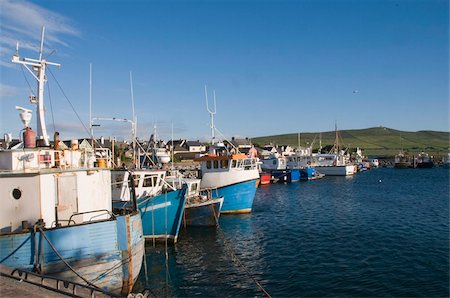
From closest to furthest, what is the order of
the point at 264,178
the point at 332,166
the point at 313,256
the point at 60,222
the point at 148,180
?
the point at 60,222 < the point at 313,256 < the point at 148,180 < the point at 264,178 < the point at 332,166

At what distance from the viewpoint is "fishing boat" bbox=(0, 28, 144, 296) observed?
1253 centimetres

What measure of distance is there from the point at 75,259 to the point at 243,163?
2254cm

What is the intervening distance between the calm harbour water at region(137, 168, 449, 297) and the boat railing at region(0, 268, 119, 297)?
5571mm

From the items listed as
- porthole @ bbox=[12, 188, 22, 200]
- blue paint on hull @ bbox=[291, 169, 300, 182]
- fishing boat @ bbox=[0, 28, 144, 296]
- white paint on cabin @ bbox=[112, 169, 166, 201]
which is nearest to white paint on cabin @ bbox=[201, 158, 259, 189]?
white paint on cabin @ bbox=[112, 169, 166, 201]

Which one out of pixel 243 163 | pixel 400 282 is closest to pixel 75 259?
pixel 400 282

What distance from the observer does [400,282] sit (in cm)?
1681

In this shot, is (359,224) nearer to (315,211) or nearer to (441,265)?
(315,211)

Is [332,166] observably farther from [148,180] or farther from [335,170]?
[148,180]

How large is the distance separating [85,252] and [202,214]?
15262 millimetres

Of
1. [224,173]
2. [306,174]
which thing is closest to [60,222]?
[224,173]

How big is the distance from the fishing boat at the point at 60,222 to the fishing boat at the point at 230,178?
59.1 ft

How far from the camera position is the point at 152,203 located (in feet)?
71.9

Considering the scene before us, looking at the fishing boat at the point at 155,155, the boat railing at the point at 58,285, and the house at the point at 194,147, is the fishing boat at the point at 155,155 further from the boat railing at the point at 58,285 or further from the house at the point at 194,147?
the house at the point at 194,147

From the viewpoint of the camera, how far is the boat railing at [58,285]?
10742 millimetres
